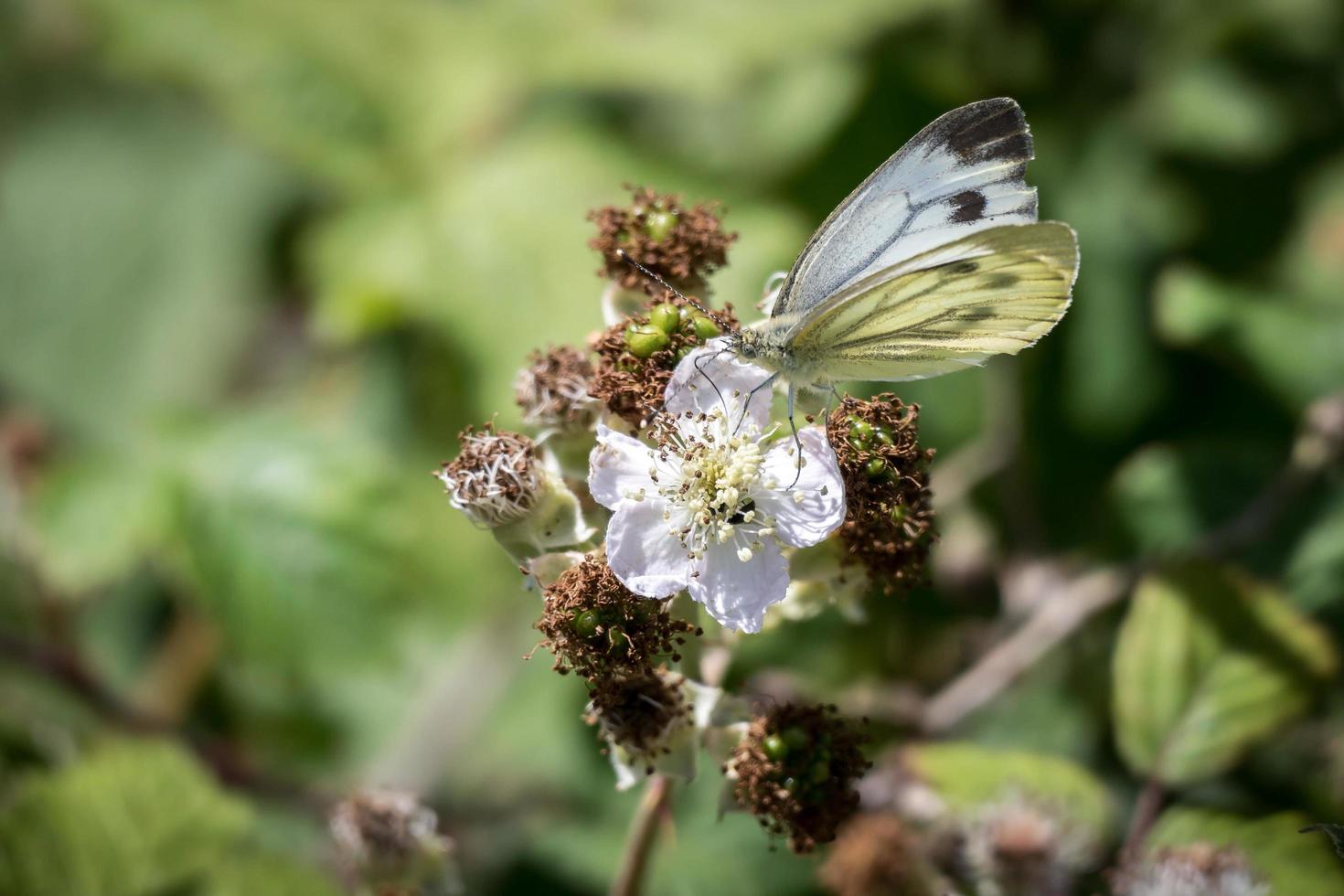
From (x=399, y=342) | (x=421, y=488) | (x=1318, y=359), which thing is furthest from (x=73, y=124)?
(x=1318, y=359)

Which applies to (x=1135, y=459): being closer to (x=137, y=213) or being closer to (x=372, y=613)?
(x=372, y=613)

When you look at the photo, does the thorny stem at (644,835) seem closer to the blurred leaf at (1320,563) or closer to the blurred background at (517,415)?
the blurred background at (517,415)

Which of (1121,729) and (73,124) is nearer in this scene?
(1121,729)

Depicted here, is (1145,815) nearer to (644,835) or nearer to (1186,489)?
(1186,489)

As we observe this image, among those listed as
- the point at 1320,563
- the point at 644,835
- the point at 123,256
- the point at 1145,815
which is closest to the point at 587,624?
the point at 644,835

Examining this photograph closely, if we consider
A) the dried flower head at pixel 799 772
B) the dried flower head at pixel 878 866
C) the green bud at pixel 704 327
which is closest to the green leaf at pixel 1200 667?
the dried flower head at pixel 878 866
